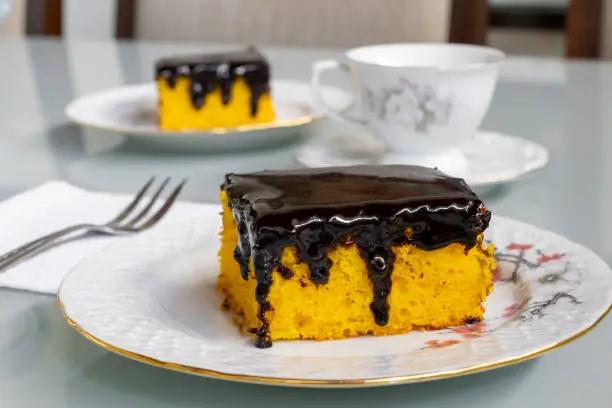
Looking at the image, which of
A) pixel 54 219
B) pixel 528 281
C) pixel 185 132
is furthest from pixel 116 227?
pixel 528 281

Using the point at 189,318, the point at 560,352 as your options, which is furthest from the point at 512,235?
the point at 189,318

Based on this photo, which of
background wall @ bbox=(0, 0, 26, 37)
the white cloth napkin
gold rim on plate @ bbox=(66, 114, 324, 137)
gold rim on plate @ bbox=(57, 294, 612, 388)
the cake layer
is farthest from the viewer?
background wall @ bbox=(0, 0, 26, 37)

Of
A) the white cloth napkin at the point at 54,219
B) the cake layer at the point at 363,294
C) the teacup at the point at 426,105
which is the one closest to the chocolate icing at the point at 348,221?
the cake layer at the point at 363,294

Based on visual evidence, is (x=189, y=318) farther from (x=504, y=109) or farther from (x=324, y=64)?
(x=504, y=109)

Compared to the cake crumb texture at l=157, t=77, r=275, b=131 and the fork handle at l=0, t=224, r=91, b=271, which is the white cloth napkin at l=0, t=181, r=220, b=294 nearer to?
the fork handle at l=0, t=224, r=91, b=271

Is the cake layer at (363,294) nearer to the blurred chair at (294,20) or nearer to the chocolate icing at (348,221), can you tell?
the chocolate icing at (348,221)

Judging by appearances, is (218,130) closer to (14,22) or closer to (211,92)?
(211,92)

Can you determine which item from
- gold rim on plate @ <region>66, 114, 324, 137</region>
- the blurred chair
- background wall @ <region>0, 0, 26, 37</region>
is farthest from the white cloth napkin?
background wall @ <region>0, 0, 26, 37</region>
